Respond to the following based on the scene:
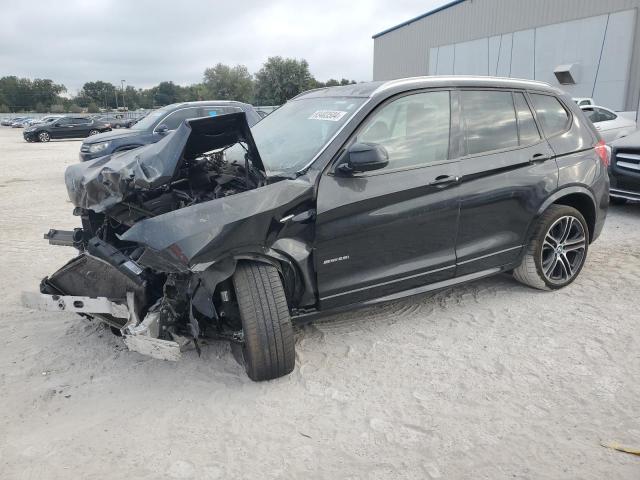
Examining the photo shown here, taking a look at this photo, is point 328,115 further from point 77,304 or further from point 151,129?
point 151,129

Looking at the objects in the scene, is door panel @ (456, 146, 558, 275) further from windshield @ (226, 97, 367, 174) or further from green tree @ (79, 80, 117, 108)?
green tree @ (79, 80, 117, 108)

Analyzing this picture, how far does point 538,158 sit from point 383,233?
1748mm

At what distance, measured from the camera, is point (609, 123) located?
13.0 metres

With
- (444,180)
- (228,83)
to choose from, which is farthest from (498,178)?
(228,83)

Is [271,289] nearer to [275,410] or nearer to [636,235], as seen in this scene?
[275,410]

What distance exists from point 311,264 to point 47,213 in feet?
22.4

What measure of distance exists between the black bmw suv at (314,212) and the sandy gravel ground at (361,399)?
34 centimetres

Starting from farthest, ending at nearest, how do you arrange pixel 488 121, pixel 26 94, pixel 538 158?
pixel 26 94, pixel 538 158, pixel 488 121

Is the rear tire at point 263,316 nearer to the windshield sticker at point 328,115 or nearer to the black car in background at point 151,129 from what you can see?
the windshield sticker at point 328,115

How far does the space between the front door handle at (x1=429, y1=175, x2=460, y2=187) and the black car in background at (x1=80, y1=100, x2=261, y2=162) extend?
7392 millimetres

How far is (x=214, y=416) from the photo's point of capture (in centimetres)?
295

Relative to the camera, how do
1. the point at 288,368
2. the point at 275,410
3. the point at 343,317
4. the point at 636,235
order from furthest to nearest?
the point at 636,235 → the point at 343,317 → the point at 288,368 → the point at 275,410

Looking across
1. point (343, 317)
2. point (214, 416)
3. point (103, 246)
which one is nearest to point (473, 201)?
point (343, 317)

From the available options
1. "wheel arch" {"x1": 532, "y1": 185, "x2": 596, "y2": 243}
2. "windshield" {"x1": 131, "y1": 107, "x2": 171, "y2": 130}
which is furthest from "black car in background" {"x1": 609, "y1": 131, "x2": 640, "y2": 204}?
"windshield" {"x1": 131, "y1": 107, "x2": 171, "y2": 130}
